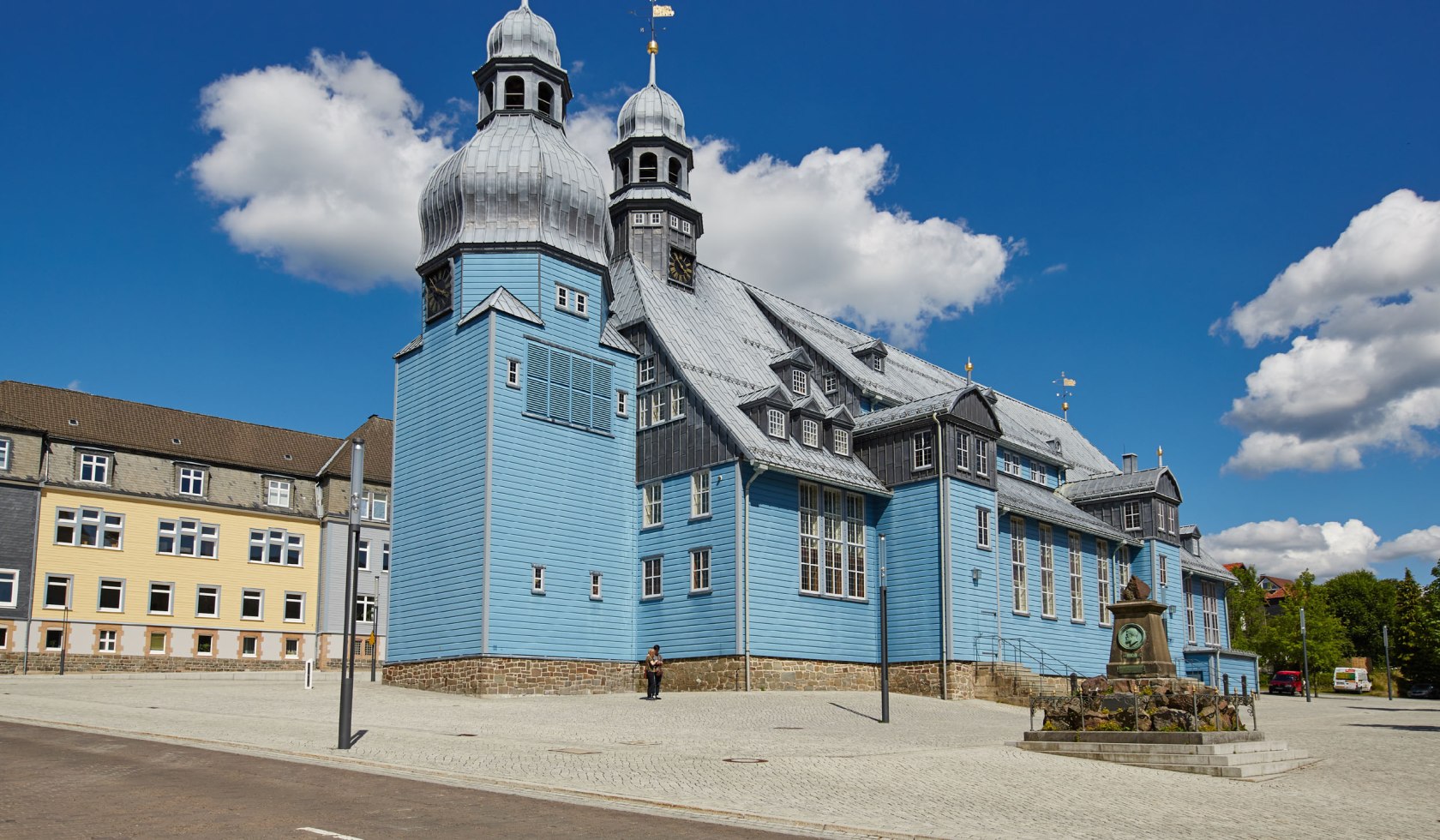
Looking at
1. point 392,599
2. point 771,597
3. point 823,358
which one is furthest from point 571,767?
point 823,358

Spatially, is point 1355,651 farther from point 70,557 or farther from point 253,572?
point 70,557

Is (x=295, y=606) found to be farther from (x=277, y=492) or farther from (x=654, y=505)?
(x=654, y=505)

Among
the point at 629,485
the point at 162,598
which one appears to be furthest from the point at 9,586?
the point at 629,485

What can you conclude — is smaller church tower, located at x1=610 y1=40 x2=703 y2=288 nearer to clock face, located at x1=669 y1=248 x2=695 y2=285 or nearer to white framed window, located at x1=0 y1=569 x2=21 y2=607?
clock face, located at x1=669 y1=248 x2=695 y2=285

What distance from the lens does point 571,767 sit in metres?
17.2

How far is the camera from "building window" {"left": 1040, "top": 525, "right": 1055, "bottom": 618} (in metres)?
43.1

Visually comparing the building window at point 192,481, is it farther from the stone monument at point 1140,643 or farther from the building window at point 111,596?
the stone monument at point 1140,643

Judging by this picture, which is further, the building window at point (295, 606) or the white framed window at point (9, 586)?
the building window at point (295, 606)

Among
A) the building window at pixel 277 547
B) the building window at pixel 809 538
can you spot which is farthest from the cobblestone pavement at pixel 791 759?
the building window at pixel 277 547

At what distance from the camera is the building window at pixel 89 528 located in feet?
147

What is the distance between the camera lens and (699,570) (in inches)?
1393

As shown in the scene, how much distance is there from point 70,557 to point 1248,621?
252 feet

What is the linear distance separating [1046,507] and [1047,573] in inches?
96.8

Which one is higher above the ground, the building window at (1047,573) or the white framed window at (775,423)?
the white framed window at (775,423)
